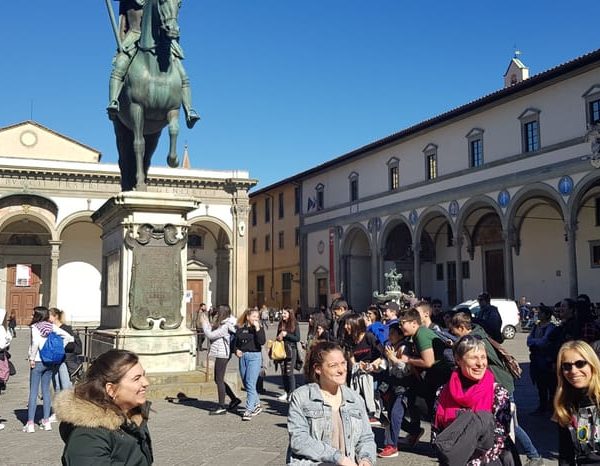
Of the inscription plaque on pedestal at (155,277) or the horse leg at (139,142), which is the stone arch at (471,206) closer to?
the horse leg at (139,142)

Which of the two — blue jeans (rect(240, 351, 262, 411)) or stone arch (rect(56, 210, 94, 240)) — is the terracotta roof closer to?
stone arch (rect(56, 210, 94, 240))

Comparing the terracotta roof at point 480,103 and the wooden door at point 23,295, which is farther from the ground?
the terracotta roof at point 480,103

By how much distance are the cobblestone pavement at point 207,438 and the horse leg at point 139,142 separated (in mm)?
3606

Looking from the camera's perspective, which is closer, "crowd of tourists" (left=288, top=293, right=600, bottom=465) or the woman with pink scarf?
"crowd of tourists" (left=288, top=293, right=600, bottom=465)

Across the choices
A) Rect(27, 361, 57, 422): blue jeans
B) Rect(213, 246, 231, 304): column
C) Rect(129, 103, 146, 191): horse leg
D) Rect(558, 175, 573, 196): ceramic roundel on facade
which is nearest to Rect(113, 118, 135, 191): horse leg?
Rect(129, 103, 146, 191): horse leg

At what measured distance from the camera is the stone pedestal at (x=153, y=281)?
9758mm

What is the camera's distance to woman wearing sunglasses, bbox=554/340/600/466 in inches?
123

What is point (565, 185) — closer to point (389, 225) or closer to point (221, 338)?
point (389, 225)

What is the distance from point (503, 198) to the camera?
99.3ft

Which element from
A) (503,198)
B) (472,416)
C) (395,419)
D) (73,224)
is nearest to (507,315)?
(503,198)

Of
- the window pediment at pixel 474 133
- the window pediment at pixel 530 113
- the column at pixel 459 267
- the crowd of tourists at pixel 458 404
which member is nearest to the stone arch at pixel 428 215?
the column at pixel 459 267

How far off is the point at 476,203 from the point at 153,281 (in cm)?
2509

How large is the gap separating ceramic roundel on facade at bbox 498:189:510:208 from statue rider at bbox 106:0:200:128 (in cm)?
2243

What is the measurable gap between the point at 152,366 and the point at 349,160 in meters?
34.2
